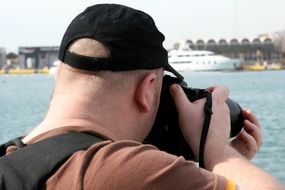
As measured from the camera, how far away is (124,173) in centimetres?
121

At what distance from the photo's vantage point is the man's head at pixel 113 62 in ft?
4.61

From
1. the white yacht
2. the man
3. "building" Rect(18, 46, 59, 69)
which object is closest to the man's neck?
the man

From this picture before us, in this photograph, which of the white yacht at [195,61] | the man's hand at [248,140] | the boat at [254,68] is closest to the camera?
the man's hand at [248,140]

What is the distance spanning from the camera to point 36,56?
342 ft

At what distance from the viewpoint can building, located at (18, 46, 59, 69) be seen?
336 ft

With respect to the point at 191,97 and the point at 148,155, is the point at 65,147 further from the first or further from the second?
the point at 191,97

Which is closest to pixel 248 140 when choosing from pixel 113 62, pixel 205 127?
pixel 205 127

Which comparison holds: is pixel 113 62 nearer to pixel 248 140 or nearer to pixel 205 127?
pixel 205 127

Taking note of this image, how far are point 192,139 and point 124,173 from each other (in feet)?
1.17

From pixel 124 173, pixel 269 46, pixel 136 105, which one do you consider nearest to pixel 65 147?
pixel 124 173

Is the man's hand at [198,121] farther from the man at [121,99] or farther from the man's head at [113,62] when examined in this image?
the man's head at [113,62]

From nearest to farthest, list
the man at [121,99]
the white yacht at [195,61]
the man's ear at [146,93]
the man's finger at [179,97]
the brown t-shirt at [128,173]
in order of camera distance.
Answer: the brown t-shirt at [128,173], the man at [121,99], the man's ear at [146,93], the man's finger at [179,97], the white yacht at [195,61]

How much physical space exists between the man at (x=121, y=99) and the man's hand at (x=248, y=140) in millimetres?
117

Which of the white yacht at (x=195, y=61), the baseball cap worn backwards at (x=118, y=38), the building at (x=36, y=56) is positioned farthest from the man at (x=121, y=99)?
the building at (x=36, y=56)
